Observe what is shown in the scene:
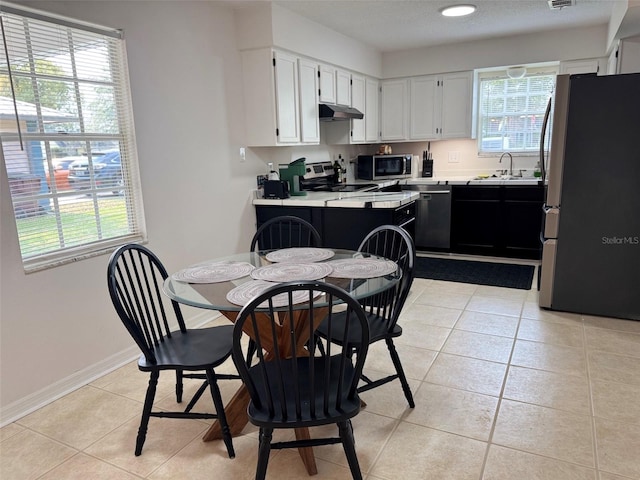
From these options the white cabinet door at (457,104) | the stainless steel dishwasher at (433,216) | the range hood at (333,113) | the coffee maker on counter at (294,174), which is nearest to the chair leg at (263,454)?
the coffee maker on counter at (294,174)

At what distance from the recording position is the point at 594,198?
319cm

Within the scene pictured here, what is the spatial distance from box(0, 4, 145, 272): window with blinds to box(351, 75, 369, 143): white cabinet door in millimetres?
2745

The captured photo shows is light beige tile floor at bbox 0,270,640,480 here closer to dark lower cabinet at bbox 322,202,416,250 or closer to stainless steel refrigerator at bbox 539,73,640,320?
stainless steel refrigerator at bbox 539,73,640,320

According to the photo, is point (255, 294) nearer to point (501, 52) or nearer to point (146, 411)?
point (146, 411)

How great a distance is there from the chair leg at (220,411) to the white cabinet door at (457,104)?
4.48m

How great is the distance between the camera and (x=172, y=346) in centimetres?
207

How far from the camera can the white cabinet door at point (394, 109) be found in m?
5.57

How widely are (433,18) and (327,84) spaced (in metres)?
1.15

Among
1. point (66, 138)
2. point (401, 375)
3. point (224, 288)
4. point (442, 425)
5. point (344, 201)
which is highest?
point (66, 138)

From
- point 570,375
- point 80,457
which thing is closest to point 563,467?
point 570,375

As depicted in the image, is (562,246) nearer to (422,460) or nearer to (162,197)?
(422,460)

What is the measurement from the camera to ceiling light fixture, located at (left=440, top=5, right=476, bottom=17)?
3781 millimetres

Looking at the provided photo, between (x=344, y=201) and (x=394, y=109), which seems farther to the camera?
(x=394, y=109)

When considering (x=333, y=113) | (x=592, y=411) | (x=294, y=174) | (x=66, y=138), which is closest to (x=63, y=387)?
(x=66, y=138)
